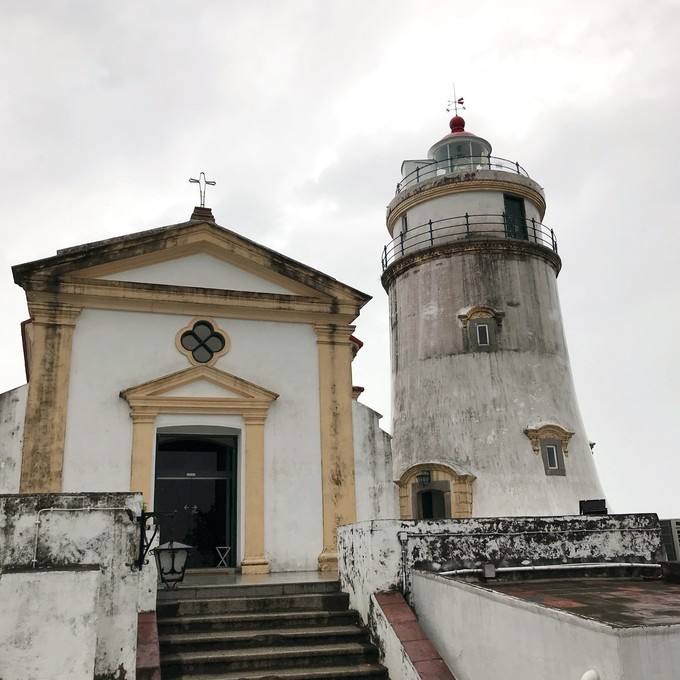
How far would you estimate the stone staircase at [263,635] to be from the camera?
7.37m

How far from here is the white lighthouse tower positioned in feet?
69.1

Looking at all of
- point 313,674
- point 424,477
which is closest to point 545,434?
point 424,477

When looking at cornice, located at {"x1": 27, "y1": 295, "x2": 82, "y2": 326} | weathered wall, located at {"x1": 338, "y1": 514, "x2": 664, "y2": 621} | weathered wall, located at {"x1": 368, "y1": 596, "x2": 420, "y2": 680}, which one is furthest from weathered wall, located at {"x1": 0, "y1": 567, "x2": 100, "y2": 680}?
cornice, located at {"x1": 27, "y1": 295, "x2": 82, "y2": 326}

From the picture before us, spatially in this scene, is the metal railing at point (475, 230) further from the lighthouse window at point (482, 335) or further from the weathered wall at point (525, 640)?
the weathered wall at point (525, 640)

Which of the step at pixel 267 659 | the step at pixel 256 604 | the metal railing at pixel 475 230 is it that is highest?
the metal railing at pixel 475 230

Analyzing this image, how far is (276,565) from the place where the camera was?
11.8 meters

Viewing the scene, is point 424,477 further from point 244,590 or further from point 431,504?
point 244,590

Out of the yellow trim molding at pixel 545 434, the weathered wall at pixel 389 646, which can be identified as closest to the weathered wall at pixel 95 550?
the weathered wall at pixel 389 646

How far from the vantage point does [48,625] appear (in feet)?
21.6

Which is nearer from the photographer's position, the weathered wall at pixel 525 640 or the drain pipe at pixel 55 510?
the weathered wall at pixel 525 640

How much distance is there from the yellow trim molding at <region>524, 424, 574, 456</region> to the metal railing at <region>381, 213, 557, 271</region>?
614cm

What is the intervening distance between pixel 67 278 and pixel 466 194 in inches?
595

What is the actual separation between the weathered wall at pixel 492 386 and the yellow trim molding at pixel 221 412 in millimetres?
10362

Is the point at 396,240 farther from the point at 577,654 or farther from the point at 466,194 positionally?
the point at 577,654
